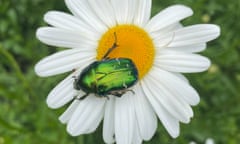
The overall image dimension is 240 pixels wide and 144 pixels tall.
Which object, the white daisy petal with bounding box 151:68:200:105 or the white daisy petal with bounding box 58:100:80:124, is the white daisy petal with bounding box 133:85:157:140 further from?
the white daisy petal with bounding box 58:100:80:124

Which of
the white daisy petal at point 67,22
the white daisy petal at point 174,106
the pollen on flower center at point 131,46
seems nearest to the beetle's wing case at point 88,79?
the pollen on flower center at point 131,46

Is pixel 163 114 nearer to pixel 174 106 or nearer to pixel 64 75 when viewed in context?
pixel 174 106

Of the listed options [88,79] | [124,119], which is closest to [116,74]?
[88,79]

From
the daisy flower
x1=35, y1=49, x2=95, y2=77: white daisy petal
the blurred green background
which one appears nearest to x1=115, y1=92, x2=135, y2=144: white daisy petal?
the daisy flower

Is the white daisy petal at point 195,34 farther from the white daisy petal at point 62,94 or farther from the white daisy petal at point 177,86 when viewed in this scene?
the white daisy petal at point 62,94

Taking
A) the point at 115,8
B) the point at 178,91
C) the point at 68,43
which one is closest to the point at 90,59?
the point at 68,43
